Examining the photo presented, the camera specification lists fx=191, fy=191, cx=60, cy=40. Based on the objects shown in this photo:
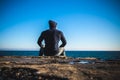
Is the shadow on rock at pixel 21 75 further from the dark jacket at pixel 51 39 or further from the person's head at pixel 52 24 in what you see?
the person's head at pixel 52 24

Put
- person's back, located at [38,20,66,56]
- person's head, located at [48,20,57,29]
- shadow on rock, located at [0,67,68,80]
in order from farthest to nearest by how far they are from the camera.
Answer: person's head, located at [48,20,57,29] < person's back, located at [38,20,66,56] < shadow on rock, located at [0,67,68,80]

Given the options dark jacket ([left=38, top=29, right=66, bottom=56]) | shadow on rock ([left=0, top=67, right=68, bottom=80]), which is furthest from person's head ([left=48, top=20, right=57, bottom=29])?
shadow on rock ([left=0, top=67, right=68, bottom=80])

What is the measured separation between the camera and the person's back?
875cm

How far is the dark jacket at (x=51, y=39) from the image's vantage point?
8.75 m

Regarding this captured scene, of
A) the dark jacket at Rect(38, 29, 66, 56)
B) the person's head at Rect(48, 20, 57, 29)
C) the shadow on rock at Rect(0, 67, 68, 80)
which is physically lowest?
the shadow on rock at Rect(0, 67, 68, 80)

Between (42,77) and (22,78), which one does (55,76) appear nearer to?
(42,77)

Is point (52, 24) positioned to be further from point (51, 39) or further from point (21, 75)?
point (21, 75)

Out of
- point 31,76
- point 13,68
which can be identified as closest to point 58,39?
point 13,68

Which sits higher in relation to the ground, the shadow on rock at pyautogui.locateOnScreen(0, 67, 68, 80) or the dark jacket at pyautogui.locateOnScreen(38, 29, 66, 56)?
the dark jacket at pyautogui.locateOnScreen(38, 29, 66, 56)

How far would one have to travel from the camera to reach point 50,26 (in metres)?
9.18

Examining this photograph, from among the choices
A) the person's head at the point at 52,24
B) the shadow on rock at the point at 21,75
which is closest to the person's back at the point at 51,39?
the person's head at the point at 52,24

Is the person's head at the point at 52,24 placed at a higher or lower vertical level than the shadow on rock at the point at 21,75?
higher

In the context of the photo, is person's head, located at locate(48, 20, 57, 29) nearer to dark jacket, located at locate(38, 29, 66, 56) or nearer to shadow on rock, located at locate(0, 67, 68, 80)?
dark jacket, located at locate(38, 29, 66, 56)

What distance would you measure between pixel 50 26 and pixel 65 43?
1.13 meters
